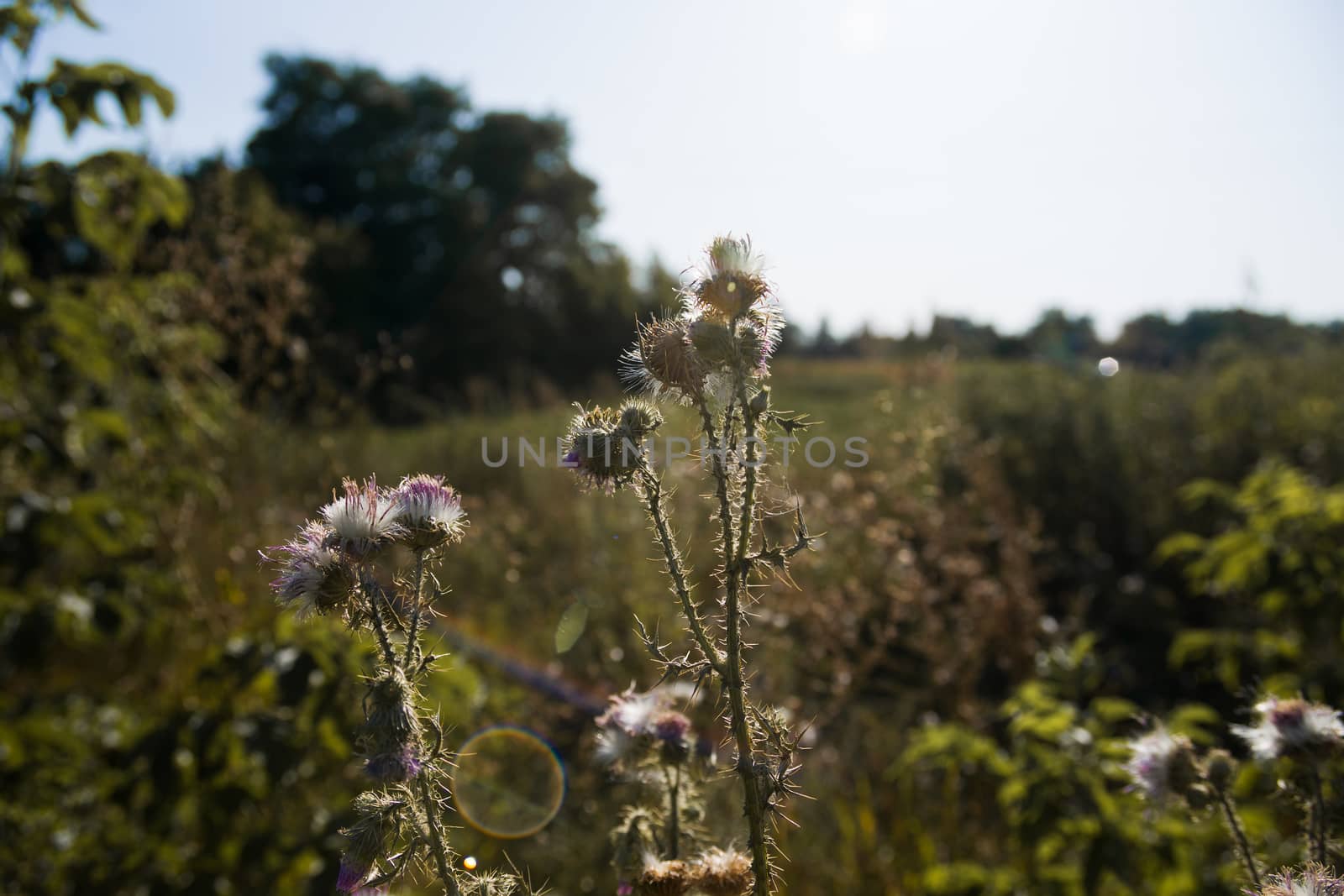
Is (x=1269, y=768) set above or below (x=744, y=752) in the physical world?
below

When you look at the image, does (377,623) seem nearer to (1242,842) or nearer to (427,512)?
(427,512)

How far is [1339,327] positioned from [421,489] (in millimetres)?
10418

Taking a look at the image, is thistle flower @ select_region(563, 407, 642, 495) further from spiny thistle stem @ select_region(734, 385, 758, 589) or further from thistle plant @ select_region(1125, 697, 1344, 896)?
thistle plant @ select_region(1125, 697, 1344, 896)

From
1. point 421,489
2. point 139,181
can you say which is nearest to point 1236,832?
point 421,489

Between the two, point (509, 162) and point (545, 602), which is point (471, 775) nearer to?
point (545, 602)

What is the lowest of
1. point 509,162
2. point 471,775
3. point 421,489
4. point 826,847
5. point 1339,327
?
point 826,847

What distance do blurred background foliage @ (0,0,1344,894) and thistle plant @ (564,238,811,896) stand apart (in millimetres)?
82

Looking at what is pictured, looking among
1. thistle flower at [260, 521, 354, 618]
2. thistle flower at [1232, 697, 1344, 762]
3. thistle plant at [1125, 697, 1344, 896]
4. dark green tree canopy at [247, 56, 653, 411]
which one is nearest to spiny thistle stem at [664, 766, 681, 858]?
thistle flower at [260, 521, 354, 618]

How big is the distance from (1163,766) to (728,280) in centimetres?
85

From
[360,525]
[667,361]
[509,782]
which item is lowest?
[509,782]

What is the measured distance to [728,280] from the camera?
87cm

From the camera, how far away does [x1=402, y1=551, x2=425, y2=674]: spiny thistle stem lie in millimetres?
778

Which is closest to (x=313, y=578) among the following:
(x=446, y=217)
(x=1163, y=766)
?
(x=1163, y=766)

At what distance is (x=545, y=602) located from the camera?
3.61 metres
